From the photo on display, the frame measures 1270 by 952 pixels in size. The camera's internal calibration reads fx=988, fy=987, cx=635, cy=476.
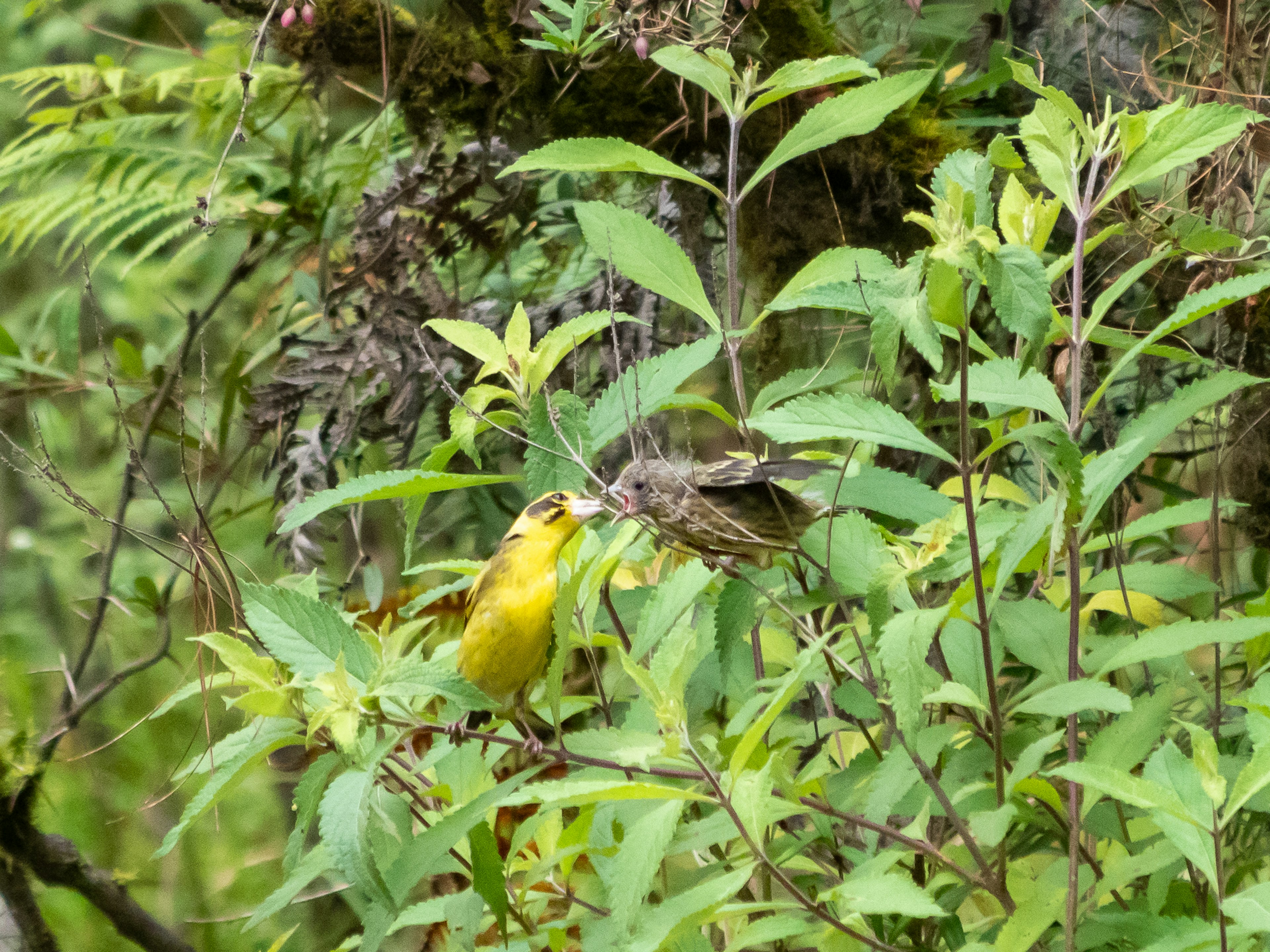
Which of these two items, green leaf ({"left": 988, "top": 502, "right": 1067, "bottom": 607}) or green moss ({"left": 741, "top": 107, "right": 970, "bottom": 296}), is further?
green moss ({"left": 741, "top": 107, "right": 970, "bottom": 296})

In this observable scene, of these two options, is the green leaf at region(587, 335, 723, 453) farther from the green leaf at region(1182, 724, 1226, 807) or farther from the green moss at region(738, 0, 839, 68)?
the green moss at region(738, 0, 839, 68)

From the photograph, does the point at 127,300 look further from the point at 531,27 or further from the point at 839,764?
the point at 839,764

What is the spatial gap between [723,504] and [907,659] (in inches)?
7.7

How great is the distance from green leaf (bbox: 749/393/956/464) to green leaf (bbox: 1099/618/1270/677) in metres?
0.15

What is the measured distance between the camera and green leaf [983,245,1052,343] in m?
0.43

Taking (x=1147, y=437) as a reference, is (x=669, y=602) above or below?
below

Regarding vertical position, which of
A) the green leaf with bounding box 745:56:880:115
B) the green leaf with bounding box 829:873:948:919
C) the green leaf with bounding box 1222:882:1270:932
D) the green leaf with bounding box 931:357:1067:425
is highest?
the green leaf with bounding box 745:56:880:115

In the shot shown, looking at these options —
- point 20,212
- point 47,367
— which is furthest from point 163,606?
point 20,212

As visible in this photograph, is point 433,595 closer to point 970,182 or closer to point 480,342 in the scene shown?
point 480,342

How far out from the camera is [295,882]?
654 millimetres

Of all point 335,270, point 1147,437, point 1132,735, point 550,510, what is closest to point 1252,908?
point 1132,735

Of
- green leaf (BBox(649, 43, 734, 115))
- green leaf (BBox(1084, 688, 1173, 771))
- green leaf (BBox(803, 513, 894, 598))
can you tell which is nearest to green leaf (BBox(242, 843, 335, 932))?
green leaf (BBox(803, 513, 894, 598))

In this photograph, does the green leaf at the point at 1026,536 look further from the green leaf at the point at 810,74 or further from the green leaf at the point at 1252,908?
the green leaf at the point at 810,74

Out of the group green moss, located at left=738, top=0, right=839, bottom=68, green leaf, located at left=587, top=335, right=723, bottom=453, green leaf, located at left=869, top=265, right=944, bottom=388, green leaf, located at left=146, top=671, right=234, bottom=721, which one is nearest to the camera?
green leaf, located at left=869, top=265, right=944, bottom=388
